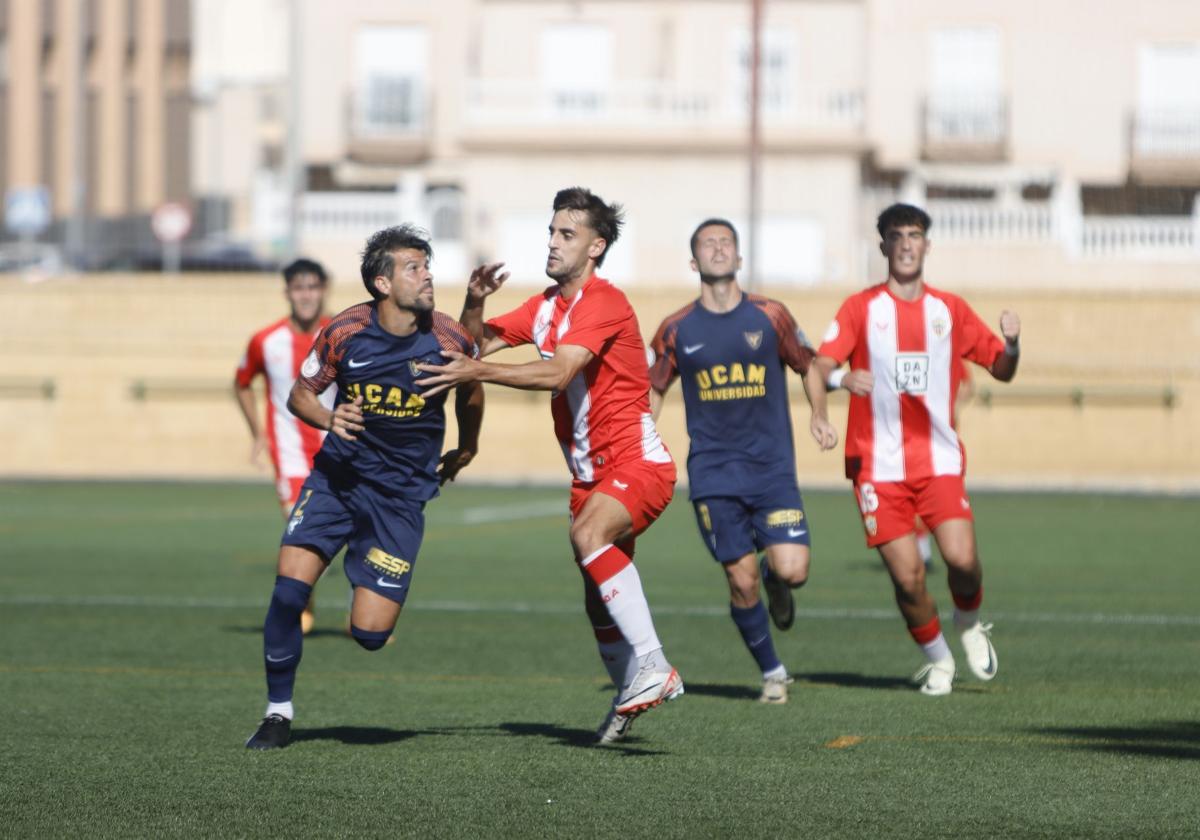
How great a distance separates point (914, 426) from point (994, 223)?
1090 inches

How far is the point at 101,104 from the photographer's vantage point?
74.1m

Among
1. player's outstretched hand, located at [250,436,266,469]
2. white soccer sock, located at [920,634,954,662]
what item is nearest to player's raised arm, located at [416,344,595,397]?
white soccer sock, located at [920,634,954,662]

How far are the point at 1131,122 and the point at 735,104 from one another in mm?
8377

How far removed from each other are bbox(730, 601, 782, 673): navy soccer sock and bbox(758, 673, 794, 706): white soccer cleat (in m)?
0.06

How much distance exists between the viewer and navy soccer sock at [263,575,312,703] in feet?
27.8

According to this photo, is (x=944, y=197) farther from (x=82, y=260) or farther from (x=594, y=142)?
(x=82, y=260)

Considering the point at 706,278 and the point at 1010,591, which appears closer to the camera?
the point at 706,278

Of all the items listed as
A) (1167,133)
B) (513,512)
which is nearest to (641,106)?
(1167,133)

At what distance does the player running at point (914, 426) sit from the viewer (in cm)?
1023

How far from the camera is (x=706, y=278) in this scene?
33.9ft

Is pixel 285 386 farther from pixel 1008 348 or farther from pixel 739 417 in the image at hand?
pixel 1008 348

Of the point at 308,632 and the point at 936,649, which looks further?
the point at 308,632

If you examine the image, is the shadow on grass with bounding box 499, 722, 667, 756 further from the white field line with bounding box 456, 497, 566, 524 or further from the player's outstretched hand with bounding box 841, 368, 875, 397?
the white field line with bounding box 456, 497, 566, 524

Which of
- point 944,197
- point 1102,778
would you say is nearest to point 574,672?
point 1102,778
